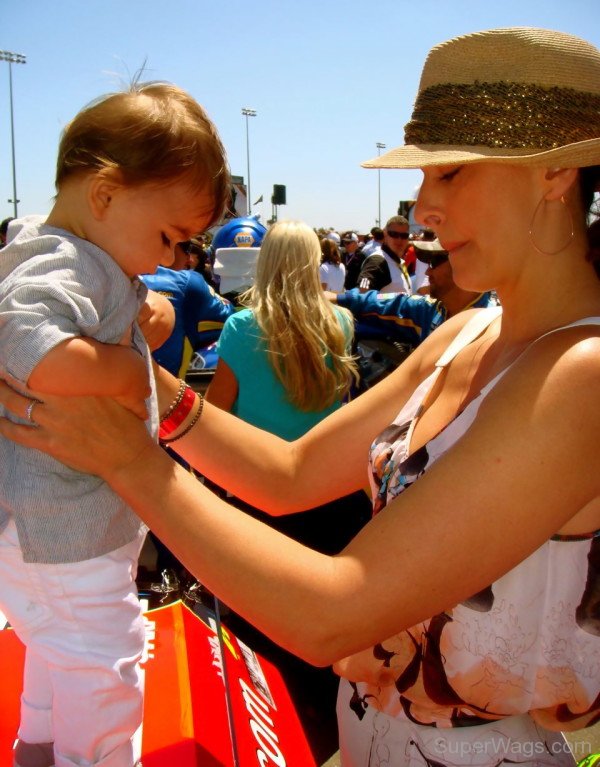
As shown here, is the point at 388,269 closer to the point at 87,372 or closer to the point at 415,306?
the point at 415,306

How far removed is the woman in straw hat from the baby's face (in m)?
0.41

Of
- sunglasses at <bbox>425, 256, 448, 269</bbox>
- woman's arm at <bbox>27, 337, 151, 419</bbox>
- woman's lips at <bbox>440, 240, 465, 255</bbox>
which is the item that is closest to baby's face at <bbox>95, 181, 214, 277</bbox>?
woman's arm at <bbox>27, 337, 151, 419</bbox>

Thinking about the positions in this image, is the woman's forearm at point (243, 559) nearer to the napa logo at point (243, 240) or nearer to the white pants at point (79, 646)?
the white pants at point (79, 646)

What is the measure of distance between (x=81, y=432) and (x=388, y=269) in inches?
282

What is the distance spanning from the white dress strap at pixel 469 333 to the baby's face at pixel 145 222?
70 centimetres

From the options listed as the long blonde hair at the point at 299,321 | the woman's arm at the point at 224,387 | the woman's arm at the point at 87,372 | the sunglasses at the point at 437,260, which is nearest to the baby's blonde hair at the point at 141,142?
the woman's arm at the point at 87,372

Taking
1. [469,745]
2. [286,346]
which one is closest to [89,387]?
[469,745]

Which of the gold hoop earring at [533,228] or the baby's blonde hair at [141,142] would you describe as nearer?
the gold hoop earring at [533,228]

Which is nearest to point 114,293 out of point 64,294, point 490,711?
point 64,294

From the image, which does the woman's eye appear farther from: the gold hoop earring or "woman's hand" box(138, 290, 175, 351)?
"woman's hand" box(138, 290, 175, 351)

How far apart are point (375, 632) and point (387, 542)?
15 centimetres

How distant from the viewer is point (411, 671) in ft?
4.39

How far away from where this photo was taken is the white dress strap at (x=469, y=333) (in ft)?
5.20

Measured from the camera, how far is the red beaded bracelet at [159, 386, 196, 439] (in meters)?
1.72
